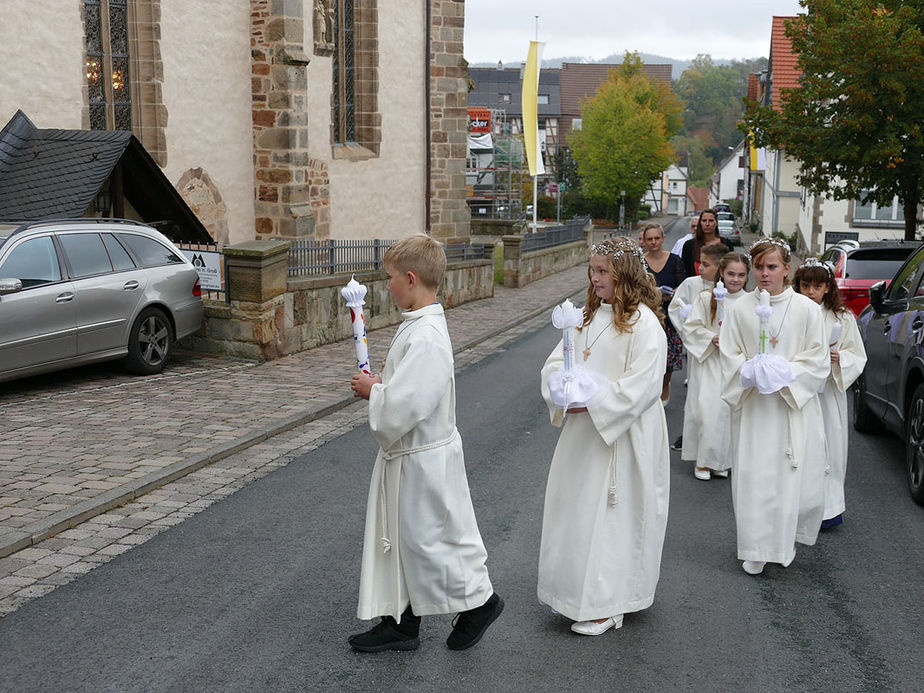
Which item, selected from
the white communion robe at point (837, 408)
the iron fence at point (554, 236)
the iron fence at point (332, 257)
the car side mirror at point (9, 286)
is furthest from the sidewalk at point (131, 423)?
the iron fence at point (554, 236)

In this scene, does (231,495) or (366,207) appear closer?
(231,495)

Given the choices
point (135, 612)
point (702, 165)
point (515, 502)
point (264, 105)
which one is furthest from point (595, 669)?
point (702, 165)

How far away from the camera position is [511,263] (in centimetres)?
2702

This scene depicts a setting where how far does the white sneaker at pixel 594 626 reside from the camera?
4766 mm

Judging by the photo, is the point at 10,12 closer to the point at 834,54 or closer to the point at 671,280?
the point at 671,280

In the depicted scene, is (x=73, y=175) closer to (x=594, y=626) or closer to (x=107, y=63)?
(x=107, y=63)

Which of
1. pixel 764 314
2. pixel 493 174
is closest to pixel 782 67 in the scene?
pixel 493 174

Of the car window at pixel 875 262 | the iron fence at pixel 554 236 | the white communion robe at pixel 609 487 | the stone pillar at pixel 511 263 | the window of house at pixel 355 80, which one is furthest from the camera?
the iron fence at pixel 554 236

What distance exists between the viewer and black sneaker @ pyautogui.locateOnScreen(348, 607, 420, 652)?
455cm

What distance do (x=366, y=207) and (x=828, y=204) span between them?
1967 centimetres

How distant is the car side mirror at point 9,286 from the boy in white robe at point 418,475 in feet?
21.5

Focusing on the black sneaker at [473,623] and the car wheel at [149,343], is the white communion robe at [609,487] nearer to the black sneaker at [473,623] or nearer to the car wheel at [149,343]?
the black sneaker at [473,623]

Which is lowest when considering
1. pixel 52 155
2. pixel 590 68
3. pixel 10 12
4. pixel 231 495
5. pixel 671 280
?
pixel 231 495

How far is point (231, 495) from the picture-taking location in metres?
7.25
